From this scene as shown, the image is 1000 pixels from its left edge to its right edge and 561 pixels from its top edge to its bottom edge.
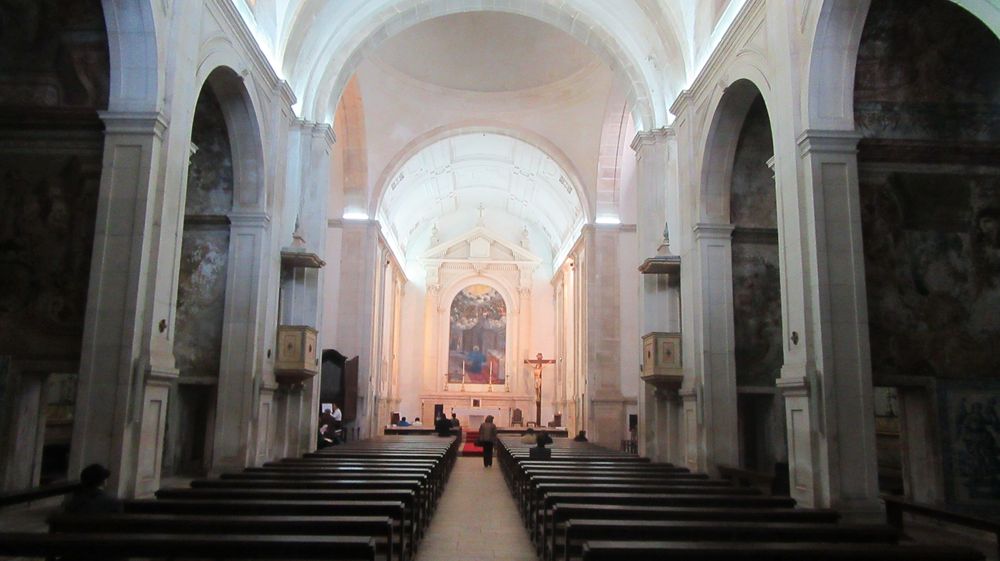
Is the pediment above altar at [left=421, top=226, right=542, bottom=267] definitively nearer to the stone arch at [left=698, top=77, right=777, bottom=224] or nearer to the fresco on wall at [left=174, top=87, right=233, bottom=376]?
the stone arch at [left=698, top=77, right=777, bottom=224]

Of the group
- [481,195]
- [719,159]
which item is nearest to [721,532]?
[719,159]

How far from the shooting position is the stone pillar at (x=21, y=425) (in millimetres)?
7988

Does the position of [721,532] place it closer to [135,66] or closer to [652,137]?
[135,66]

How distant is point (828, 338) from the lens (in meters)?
7.78

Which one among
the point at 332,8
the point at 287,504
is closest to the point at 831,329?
the point at 287,504

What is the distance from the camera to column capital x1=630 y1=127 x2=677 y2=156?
1380 cm

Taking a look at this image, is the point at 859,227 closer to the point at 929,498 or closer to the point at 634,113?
the point at 929,498

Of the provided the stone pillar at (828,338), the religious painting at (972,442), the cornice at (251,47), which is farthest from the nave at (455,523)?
the cornice at (251,47)

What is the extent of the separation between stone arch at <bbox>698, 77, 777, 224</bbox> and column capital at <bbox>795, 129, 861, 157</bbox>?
10.7 ft

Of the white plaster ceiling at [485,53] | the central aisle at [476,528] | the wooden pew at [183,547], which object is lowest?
the central aisle at [476,528]

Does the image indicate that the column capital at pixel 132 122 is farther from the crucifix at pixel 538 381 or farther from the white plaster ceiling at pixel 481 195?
the crucifix at pixel 538 381

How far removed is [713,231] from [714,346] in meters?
1.76

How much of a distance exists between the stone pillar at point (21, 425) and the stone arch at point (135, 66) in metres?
2.94

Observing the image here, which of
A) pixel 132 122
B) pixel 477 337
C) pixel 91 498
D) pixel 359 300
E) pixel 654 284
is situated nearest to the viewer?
pixel 91 498
